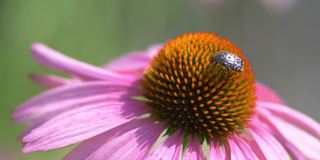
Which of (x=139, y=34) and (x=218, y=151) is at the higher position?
(x=139, y=34)

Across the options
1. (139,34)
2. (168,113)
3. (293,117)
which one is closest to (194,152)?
(168,113)

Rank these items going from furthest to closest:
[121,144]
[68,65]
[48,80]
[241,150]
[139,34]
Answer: [139,34]
[48,80]
[68,65]
[241,150]
[121,144]

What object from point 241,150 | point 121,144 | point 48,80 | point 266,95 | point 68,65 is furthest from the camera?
point 266,95

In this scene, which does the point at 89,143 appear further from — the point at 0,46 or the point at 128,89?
the point at 0,46

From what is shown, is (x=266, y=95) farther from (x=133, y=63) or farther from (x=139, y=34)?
(x=139, y=34)

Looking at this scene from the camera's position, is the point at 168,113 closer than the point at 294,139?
Yes

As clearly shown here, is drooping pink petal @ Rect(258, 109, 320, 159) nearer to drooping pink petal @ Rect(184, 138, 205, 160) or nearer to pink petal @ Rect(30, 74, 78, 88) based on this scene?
drooping pink petal @ Rect(184, 138, 205, 160)

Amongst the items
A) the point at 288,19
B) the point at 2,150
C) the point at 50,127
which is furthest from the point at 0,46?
the point at 288,19

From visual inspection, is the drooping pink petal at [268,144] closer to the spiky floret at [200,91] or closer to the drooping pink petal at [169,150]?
the spiky floret at [200,91]
